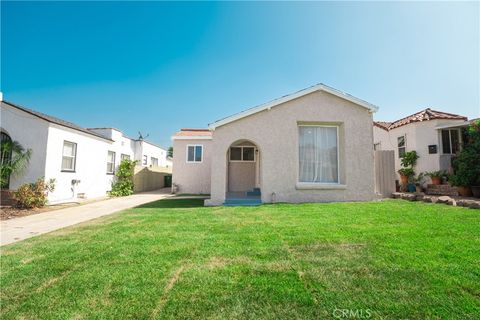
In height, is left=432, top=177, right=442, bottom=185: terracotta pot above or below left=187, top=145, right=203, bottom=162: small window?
below

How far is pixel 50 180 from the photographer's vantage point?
1198 centimetres

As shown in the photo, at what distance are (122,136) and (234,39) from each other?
13419 millimetres

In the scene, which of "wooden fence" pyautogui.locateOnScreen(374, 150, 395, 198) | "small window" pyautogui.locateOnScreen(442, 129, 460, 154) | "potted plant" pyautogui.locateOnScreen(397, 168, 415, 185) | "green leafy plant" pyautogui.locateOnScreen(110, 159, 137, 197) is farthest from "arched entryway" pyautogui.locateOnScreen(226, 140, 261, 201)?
"small window" pyautogui.locateOnScreen(442, 129, 460, 154)

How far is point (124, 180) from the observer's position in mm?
18250

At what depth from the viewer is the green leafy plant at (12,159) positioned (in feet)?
37.9

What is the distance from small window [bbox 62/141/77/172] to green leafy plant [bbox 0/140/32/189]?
1617 millimetres

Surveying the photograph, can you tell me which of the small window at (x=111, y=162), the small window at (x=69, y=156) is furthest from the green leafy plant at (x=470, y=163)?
the small window at (x=111, y=162)

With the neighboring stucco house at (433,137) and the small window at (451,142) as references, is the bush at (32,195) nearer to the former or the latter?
the neighboring stucco house at (433,137)

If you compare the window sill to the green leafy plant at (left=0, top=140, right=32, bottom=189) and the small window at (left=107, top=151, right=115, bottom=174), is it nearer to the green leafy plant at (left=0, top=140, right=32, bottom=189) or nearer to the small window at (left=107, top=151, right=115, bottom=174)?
the green leafy plant at (left=0, top=140, right=32, bottom=189)

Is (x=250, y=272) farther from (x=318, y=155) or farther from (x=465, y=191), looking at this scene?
(x=465, y=191)

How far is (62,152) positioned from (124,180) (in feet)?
18.7

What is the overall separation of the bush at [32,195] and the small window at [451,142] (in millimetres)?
23621

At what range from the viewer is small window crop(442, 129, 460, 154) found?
1419cm

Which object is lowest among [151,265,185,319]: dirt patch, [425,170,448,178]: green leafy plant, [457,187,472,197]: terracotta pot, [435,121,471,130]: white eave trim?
[151,265,185,319]: dirt patch
